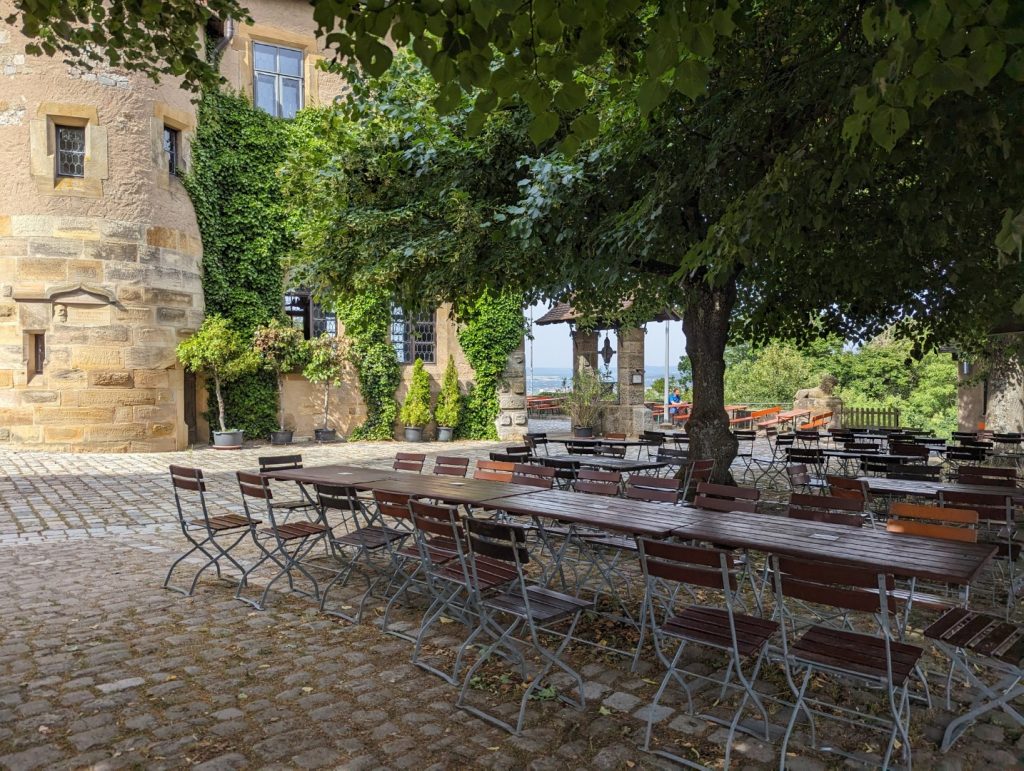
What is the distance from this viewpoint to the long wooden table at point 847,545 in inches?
125

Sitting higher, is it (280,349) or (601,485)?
(280,349)

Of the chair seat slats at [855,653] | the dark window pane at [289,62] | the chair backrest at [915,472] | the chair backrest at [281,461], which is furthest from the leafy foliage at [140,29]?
the dark window pane at [289,62]

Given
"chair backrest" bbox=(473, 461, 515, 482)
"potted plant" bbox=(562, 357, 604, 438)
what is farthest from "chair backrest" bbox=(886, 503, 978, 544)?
"potted plant" bbox=(562, 357, 604, 438)

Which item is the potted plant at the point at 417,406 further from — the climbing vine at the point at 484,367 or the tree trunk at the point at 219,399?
the tree trunk at the point at 219,399

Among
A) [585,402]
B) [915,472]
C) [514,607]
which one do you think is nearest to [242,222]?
[585,402]

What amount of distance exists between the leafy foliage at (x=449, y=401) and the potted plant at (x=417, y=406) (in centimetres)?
35

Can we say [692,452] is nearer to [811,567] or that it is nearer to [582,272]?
[582,272]

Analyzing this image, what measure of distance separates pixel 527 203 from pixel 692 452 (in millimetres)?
3507

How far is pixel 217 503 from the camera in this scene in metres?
8.69

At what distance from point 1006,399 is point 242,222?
51.9ft

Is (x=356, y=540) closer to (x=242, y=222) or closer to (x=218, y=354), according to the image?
(x=218, y=354)

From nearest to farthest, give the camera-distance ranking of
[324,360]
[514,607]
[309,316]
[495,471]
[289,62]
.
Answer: [514,607]
[495,471]
[324,360]
[289,62]
[309,316]

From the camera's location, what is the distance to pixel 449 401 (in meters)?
17.6

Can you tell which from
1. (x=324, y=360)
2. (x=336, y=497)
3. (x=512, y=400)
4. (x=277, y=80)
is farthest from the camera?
(x=512, y=400)
